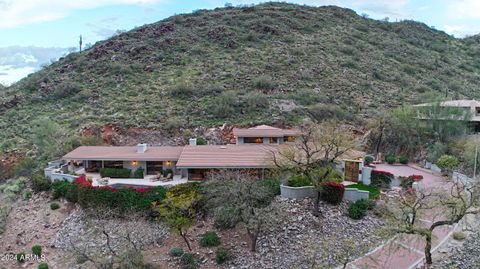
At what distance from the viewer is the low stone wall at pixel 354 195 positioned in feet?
81.2

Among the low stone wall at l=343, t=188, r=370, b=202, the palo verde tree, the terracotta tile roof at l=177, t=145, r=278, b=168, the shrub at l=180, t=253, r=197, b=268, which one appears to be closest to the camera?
the shrub at l=180, t=253, r=197, b=268

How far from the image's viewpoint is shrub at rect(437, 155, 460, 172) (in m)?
29.6

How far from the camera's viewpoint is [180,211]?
22.3 meters

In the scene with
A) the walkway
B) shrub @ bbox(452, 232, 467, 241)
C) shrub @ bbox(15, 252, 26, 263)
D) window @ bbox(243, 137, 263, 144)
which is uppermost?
window @ bbox(243, 137, 263, 144)

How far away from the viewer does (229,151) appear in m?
30.8

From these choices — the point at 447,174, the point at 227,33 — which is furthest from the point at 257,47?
the point at 447,174

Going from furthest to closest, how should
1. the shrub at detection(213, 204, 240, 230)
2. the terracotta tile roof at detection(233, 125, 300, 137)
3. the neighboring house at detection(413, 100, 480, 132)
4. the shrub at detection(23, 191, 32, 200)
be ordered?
the terracotta tile roof at detection(233, 125, 300, 137)
the neighboring house at detection(413, 100, 480, 132)
the shrub at detection(23, 191, 32, 200)
the shrub at detection(213, 204, 240, 230)

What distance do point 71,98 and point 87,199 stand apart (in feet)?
94.9

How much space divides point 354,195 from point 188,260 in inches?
468

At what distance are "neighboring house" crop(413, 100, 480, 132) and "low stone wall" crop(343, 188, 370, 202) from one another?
14.9m

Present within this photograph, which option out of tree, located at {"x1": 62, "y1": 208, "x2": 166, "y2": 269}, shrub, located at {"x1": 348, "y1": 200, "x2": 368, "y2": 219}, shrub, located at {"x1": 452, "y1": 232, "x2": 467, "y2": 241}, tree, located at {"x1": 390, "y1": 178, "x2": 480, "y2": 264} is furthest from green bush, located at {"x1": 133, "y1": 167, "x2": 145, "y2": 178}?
shrub, located at {"x1": 452, "y1": 232, "x2": 467, "y2": 241}

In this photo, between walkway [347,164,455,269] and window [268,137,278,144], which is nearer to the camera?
walkway [347,164,455,269]

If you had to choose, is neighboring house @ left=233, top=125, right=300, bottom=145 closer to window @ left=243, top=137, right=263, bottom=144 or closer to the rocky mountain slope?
window @ left=243, top=137, right=263, bottom=144

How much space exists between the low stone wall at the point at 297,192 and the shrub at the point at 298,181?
0.41m
